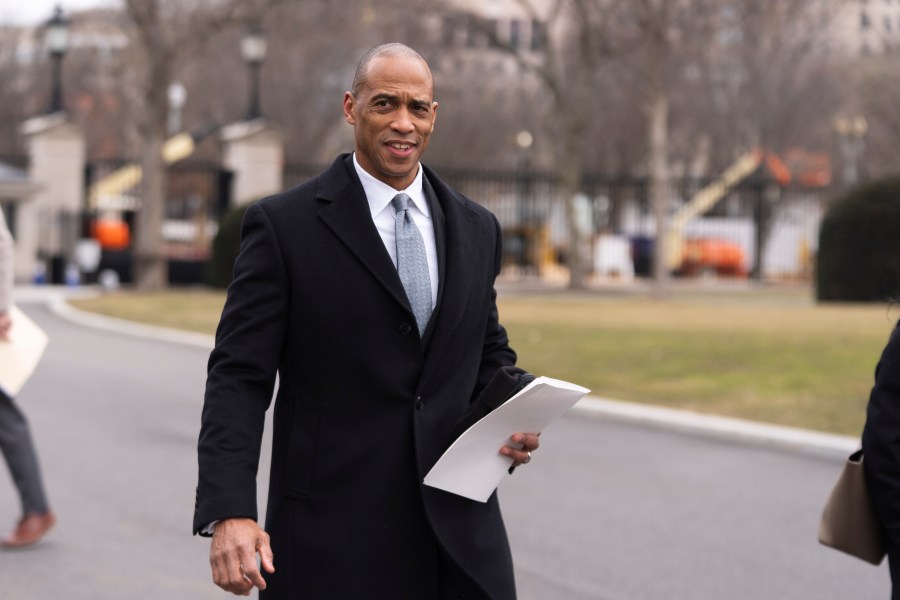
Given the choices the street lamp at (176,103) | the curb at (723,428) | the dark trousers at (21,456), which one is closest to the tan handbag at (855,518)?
the dark trousers at (21,456)

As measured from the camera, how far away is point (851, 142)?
46156 mm

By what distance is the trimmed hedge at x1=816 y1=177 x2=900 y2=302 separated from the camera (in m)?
23.4

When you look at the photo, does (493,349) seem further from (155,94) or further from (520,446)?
(155,94)

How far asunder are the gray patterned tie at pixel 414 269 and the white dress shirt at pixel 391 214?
0.02 meters

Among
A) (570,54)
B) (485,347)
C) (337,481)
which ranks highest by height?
(570,54)

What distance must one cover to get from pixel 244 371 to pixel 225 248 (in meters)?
24.9

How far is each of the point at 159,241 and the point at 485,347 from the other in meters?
26.9

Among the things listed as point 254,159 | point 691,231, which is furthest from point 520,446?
point 691,231

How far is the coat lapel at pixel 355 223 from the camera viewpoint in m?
3.27

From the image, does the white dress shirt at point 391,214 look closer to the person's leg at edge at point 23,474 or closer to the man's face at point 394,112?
the man's face at point 394,112

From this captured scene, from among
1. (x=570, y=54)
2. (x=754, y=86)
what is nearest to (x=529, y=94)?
(x=570, y=54)

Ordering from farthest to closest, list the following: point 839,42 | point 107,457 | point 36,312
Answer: point 839,42 < point 36,312 < point 107,457

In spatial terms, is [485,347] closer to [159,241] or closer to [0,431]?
[0,431]

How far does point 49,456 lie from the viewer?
10125 millimetres
